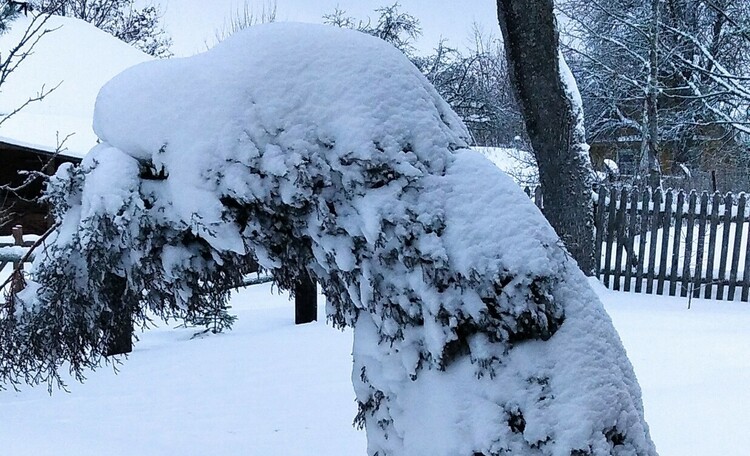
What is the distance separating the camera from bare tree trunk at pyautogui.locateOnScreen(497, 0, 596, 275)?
6555mm

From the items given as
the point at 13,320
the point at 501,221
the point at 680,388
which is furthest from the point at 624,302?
Answer: the point at 13,320

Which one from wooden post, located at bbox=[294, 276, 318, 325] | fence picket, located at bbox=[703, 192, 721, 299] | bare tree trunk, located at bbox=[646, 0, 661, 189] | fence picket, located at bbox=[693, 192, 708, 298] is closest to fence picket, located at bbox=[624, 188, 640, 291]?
fence picket, located at bbox=[693, 192, 708, 298]

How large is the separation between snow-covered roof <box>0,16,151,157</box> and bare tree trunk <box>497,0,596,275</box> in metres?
8.08

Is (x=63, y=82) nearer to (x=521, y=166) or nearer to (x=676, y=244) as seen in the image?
(x=521, y=166)

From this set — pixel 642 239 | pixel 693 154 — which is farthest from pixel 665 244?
pixel 693 154

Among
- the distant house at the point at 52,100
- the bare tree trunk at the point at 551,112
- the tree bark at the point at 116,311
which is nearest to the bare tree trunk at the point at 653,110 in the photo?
the bare tree trunk at the point at 551,112

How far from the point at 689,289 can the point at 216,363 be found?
6.24 m

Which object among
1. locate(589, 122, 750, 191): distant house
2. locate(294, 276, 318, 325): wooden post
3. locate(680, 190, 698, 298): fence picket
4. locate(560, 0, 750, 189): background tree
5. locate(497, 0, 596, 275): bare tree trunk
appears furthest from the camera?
locate(589, 122, 750, 191): distant house

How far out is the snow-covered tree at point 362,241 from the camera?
1647mm

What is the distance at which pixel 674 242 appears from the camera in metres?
8.48

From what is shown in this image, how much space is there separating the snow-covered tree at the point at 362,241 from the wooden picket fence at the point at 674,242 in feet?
23.6

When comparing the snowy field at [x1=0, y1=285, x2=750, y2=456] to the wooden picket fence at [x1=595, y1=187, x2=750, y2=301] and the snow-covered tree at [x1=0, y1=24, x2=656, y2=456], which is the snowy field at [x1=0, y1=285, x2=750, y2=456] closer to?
the snow-covered tree at [x1=0, y1=24, x2=656, y2=456]

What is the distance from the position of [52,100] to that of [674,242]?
12.7 meters

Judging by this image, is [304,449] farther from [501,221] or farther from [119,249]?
[501,221]
